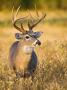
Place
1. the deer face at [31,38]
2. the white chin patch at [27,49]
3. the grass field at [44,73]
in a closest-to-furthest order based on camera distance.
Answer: the grass field at [44,73]
the deer face at [31,38]
the white chin patch at [27,49]

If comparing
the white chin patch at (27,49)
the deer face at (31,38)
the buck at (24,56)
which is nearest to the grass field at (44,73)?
the buck at (24,56)

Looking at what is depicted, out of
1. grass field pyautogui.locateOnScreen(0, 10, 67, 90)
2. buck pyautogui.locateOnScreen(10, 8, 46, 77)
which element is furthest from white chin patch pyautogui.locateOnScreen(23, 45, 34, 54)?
grass field pyautogui.locateOnScreen(0, 10, 67, 90)

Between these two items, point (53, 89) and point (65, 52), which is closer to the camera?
point (53, 89)

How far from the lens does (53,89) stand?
29.1 ft

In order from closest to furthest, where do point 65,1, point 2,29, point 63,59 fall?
point 63,59 → point 2,29 → point 65,1

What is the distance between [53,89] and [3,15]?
63.2 feet

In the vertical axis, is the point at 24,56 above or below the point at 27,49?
below

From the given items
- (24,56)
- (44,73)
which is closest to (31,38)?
(24,56)

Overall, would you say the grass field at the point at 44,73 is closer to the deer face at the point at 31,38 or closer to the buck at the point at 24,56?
the buck at the point at 24,56

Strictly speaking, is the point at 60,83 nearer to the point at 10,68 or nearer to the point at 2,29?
the point at 10,68

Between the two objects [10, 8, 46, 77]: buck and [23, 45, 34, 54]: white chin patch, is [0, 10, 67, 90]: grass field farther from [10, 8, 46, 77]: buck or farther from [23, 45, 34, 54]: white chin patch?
[23, 45, 34, 54]: white chin patch

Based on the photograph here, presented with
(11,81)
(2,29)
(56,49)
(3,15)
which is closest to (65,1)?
(3,15)

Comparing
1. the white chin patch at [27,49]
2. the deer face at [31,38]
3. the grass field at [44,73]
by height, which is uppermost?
the deer face at [31,38]

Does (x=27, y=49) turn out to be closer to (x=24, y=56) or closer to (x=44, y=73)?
(x=24, y=56)
